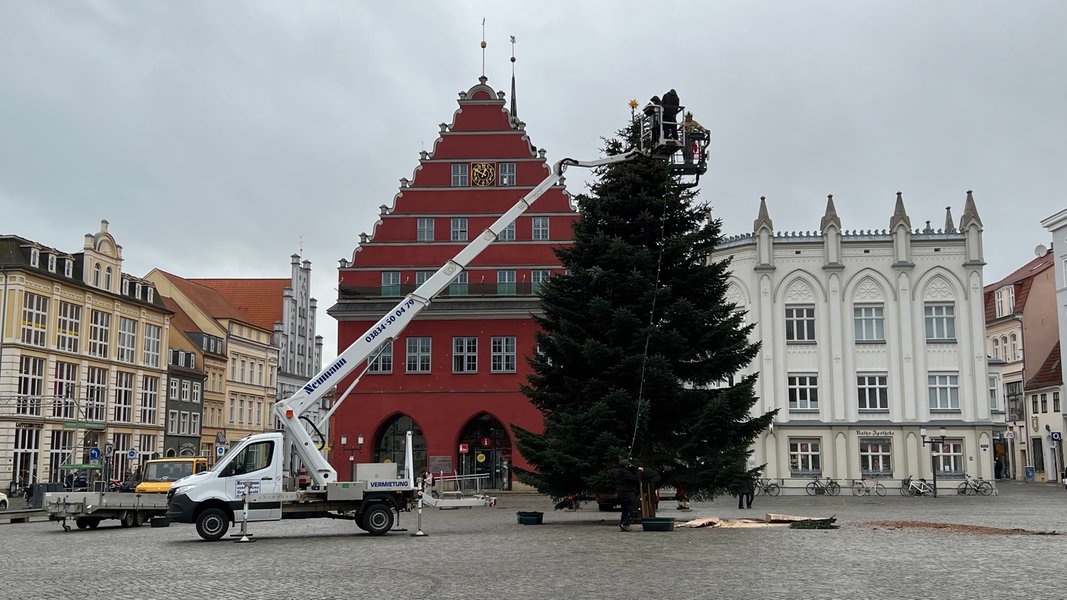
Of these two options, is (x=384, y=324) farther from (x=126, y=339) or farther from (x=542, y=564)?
(x=126, y=339)

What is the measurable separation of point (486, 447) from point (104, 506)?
85.2ft

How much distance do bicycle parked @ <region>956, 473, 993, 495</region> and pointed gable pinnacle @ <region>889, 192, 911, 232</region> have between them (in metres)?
11.5

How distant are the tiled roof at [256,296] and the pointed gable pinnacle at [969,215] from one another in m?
56.5

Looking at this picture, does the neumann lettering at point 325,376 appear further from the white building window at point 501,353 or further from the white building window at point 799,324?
the white building window at point 799,324

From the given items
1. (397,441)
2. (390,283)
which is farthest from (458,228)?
(397,441)

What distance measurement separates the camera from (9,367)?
49688mm

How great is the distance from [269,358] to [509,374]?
40.9 m

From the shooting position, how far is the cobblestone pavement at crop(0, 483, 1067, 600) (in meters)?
11.8

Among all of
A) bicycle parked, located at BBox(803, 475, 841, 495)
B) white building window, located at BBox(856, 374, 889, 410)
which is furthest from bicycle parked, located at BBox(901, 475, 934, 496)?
white building window, located at BBox(856, 374, 889, 410)

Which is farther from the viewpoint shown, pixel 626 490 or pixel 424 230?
pixel 424 230

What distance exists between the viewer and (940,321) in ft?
155

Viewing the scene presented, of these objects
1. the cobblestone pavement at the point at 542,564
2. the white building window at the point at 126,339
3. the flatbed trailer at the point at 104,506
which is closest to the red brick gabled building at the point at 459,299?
the white building window at the point at 126,339

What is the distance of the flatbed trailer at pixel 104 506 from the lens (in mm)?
25406

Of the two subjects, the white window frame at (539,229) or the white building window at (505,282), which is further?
the white window frame at (539,229)
